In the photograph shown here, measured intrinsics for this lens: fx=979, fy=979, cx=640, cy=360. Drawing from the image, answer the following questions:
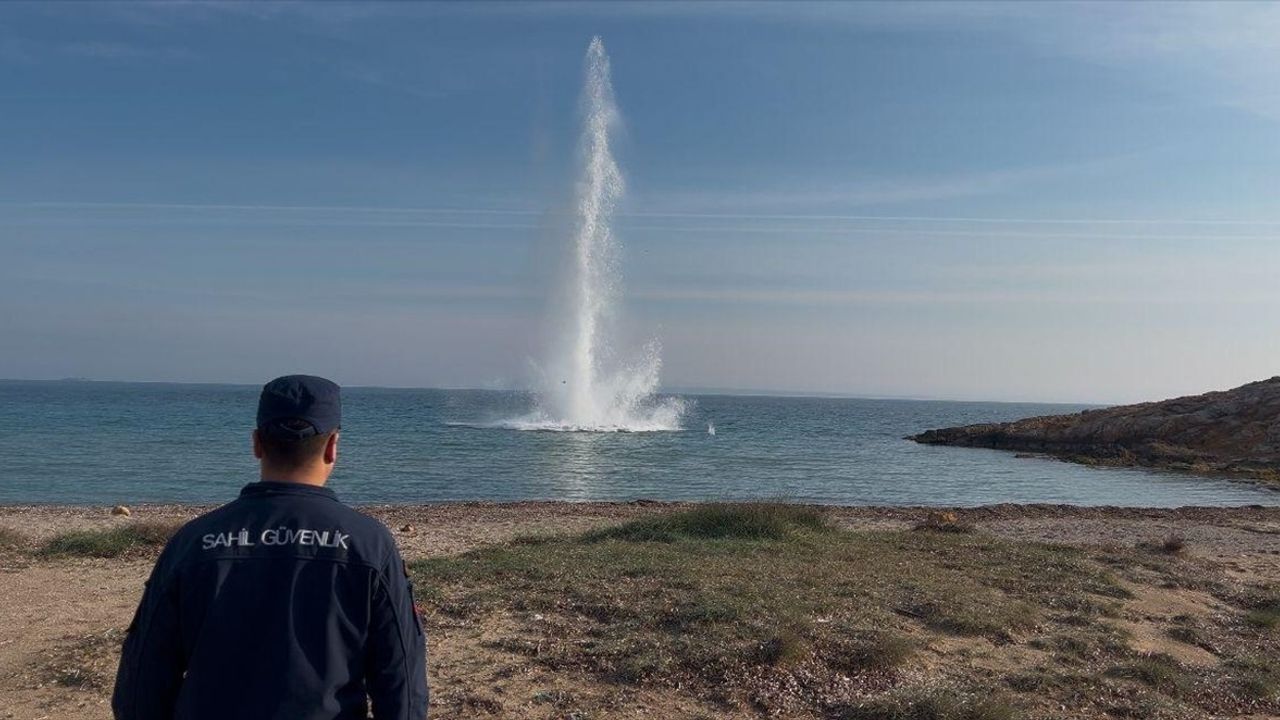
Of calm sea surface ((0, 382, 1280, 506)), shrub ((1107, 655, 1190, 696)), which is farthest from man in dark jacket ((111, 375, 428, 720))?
calm sea surface ((0, 382, 1280, 506))

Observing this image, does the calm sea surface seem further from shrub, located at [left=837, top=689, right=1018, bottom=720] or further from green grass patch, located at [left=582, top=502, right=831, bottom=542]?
shrub, located at [left=837, top=689, right=1018, bottom=720]

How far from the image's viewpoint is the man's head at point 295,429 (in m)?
3.17

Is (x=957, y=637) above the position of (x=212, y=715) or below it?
below

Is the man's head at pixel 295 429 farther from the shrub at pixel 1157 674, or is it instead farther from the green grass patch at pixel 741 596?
the shrub at pixel 1157 674

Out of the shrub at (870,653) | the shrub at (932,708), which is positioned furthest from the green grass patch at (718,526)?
the shrub at (932,708)

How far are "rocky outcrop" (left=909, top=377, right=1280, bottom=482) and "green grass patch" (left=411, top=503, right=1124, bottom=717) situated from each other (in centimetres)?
3347

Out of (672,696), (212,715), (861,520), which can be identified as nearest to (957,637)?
(672,696)

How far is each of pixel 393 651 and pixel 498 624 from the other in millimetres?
6351

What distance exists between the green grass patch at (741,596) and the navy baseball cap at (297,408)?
5216 mm

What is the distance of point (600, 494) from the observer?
29734mm

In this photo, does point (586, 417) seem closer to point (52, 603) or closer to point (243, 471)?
point (243, 471)

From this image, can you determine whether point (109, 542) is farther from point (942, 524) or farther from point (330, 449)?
point (942, 524)

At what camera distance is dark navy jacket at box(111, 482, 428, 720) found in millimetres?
3014

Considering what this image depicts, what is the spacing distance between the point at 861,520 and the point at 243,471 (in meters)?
21.8
